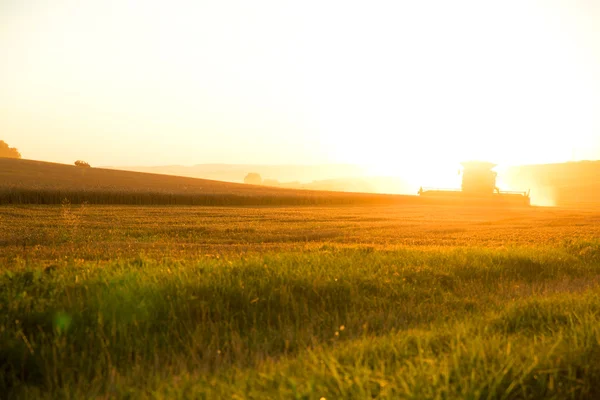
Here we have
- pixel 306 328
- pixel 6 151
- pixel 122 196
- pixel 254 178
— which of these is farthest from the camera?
Result: pixel 254 178

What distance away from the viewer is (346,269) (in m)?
8.57

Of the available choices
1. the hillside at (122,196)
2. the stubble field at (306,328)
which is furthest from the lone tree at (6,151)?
the stubble field at (306,328)

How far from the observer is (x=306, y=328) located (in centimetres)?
649

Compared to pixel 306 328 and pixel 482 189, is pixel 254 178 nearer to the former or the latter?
pixel 482 189

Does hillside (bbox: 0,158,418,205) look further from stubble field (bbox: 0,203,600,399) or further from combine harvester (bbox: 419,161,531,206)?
stubble field (bbox: 0,203,600,399)

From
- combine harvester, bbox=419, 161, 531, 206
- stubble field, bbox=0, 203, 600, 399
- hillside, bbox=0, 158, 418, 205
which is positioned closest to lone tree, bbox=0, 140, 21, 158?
hillside, bbox=0, 158, 418, 205

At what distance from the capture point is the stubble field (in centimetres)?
386

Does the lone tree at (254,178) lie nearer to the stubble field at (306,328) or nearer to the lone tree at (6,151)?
the lone tree at (6,151)

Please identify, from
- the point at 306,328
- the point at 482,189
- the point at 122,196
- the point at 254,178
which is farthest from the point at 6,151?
the point at 306,328

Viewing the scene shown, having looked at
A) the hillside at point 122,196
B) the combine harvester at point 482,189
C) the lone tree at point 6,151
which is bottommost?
the hillside at point 122,196

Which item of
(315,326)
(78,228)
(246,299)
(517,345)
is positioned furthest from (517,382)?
(78,228)

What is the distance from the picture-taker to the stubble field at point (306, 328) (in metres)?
3.86

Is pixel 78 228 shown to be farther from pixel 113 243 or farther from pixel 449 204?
pixel 449 204

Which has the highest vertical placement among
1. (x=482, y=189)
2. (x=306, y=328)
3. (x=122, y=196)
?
(x=482, y=189)
